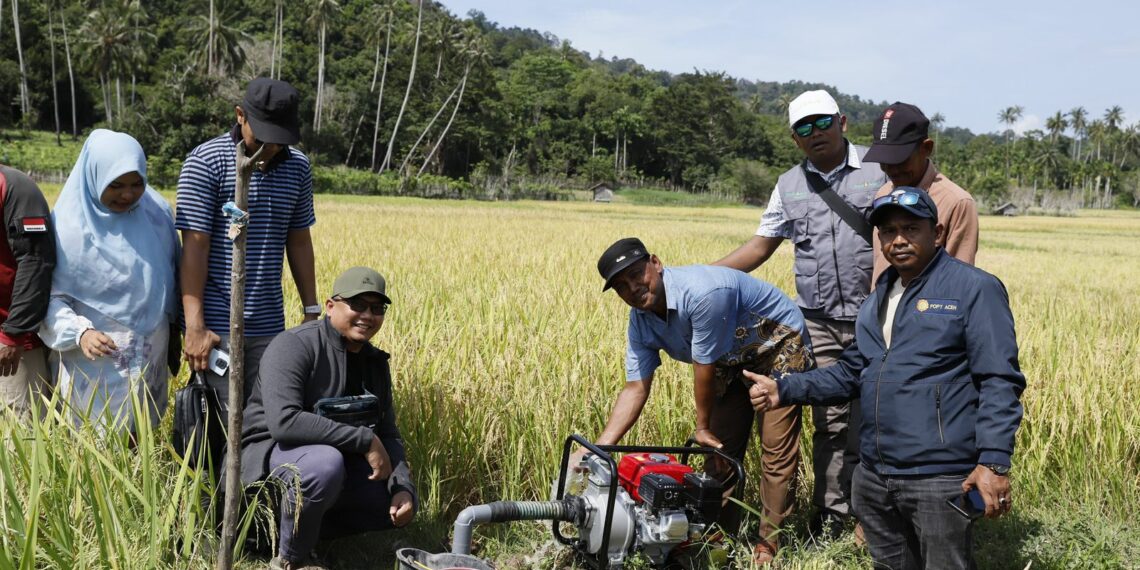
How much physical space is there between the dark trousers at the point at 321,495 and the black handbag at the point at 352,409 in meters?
0.12

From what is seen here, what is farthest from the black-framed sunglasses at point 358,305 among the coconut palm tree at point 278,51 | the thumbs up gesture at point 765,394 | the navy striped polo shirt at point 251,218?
the coconut palm tree at point 278,51

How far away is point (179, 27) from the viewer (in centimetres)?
6925

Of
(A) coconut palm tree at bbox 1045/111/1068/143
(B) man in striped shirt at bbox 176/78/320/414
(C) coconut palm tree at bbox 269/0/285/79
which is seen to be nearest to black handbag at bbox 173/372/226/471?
(B) man in striped shirt at bbox 176/78/320/414

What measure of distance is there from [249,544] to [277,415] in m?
0.59

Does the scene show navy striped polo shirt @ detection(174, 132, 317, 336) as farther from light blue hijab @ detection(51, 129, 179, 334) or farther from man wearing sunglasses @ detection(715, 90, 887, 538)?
man wearing sunglasses @ detection(715, 90, 887, 538)

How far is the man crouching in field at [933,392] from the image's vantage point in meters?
2.23

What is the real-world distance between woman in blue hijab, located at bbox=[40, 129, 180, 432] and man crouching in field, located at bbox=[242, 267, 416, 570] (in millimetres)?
476

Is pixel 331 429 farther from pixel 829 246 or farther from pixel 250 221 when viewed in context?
pixel 829 246

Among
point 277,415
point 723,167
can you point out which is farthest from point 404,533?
point 723,167

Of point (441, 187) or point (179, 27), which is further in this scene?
point (179, 27)

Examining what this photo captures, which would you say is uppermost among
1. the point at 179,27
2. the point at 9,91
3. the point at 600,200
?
the point at 179,27

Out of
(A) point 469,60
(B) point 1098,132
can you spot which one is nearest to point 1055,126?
(B) point 1098,132

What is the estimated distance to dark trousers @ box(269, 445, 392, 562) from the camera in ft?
Result: 8.93

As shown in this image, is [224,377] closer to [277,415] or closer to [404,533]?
[277,415]
